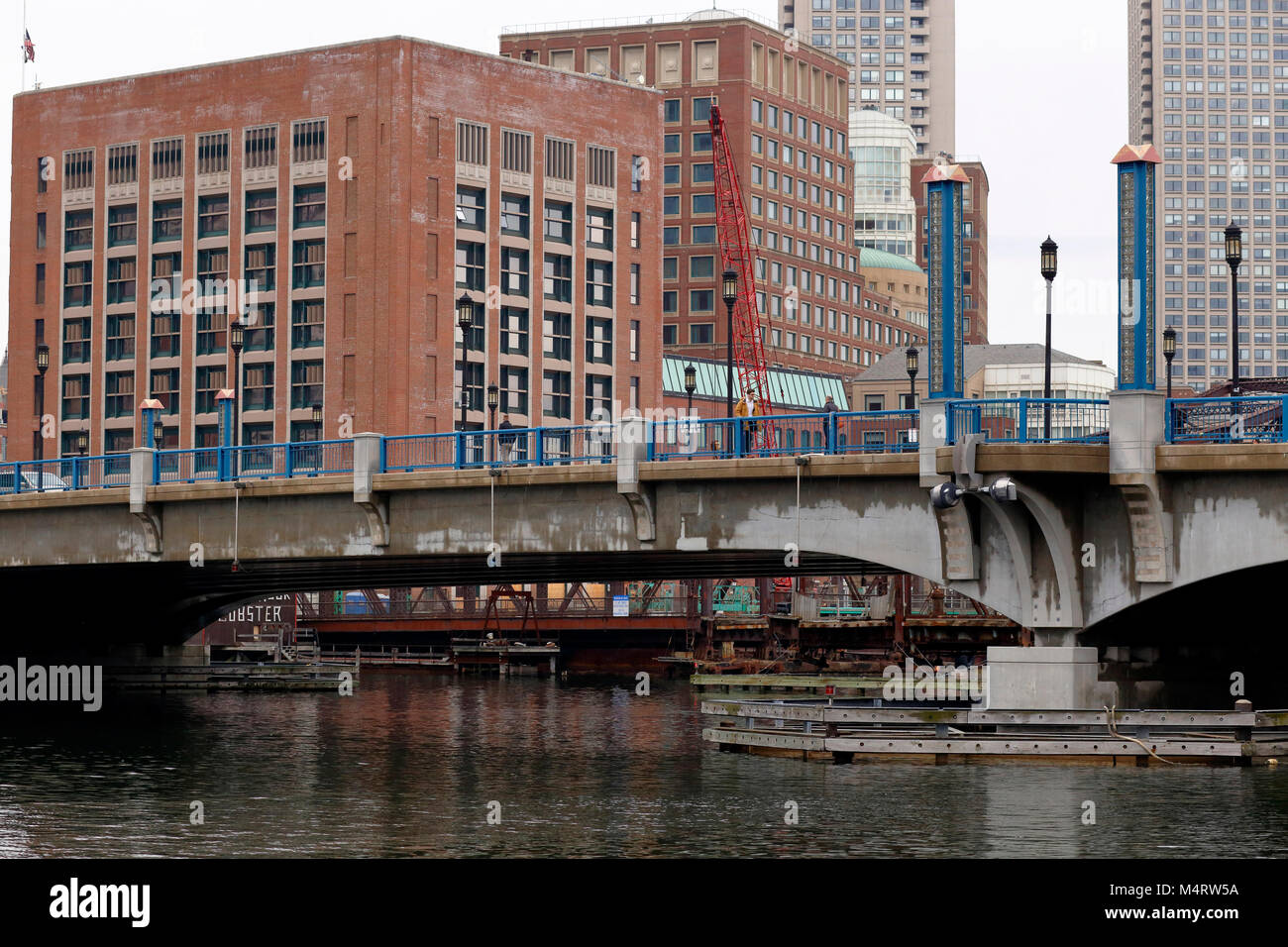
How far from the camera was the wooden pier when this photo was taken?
4506 cm

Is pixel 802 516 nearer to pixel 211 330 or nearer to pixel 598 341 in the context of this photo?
pixel 598 341

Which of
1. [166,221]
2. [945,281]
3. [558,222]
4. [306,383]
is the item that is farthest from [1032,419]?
[166,221]

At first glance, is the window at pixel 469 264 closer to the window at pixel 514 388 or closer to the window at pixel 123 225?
the window at pixel 514 388

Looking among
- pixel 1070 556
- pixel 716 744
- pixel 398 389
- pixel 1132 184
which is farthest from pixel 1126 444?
pixel 398 389

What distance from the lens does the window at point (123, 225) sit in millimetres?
155500

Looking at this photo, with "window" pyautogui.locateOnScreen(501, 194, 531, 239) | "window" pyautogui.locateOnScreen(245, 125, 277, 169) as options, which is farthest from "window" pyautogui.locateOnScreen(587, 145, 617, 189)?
"window" pyautogui.locateOnScreen(245, 125, 277, 169)

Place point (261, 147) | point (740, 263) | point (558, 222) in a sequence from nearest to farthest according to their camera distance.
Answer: point (261, 147) → point (558, 222) → point (740, 263)

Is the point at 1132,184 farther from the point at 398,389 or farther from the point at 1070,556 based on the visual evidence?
the point at 398,389

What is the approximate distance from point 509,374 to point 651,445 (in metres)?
102

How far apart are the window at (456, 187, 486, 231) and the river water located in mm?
88720

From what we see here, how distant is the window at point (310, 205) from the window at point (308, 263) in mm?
1487

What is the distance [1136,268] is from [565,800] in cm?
1813

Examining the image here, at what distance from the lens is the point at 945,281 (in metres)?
45.8

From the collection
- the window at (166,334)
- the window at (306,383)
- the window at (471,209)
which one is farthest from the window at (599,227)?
the window at (166,334)
